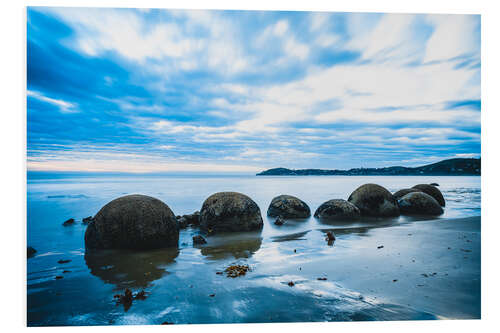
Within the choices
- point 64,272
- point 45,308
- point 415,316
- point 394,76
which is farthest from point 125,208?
point 394,76

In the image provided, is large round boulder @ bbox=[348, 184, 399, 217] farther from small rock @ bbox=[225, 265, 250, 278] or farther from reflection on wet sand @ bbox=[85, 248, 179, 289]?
reflection on wet sand @ bbox=[85, 248, 179, 289]

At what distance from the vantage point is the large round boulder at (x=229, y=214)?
7574mm

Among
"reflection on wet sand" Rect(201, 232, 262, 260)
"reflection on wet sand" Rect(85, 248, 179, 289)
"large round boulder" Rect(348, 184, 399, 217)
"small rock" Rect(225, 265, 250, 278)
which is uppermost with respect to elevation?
"large round boulder" Rect(348, 184, 399, 217)

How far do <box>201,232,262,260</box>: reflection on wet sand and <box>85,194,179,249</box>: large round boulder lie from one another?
3.15 feet

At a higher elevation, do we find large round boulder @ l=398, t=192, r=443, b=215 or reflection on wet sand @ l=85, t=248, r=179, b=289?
large round boulder @ l=398, t=192, r=443, b=215

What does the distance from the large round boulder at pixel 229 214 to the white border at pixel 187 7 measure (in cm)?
445

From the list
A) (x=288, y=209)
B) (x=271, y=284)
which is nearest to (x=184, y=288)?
(x=271, y=284)

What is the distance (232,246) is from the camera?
607 centimetres

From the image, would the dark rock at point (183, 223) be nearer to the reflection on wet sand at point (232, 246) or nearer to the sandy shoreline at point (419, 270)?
the reflection on wet sand at point (232, 246)

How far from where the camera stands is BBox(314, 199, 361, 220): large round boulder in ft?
31.2

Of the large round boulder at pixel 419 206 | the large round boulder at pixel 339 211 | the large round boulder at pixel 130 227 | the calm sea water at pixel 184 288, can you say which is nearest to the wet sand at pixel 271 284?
the calm sea water at pixel 184 288

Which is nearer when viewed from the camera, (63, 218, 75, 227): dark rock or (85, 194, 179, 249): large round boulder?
(85, 194, 179, 249): large round boulder

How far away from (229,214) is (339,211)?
419 cm

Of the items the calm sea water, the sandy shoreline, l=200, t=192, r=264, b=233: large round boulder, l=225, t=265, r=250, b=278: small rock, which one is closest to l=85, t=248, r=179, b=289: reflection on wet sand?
the calm sea water
